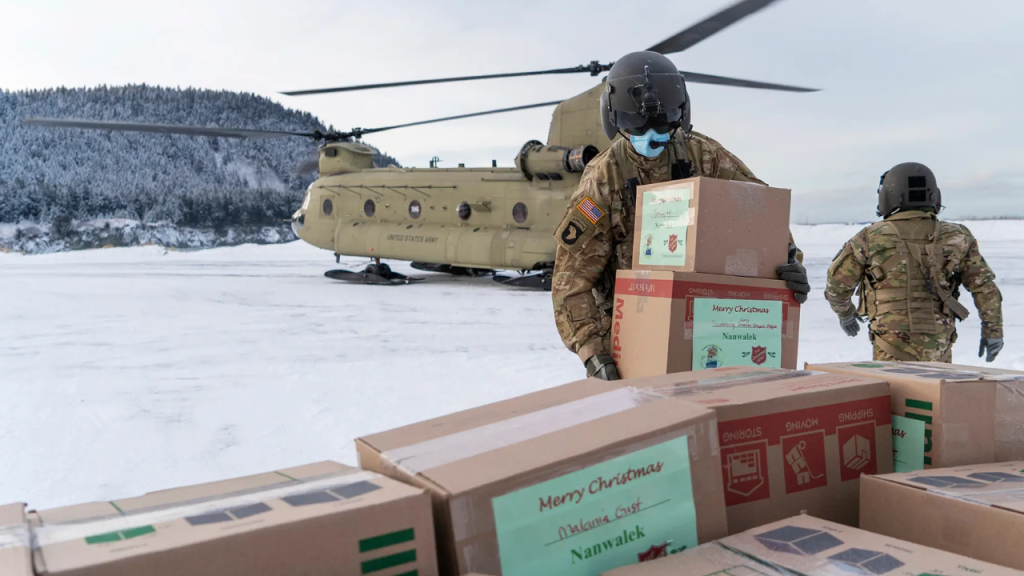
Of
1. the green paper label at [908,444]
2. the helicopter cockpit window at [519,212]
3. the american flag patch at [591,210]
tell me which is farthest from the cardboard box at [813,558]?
the helicopter cockpit window at [519,212]

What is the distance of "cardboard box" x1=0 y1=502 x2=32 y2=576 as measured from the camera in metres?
0.82

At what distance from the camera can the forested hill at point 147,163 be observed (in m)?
25.5

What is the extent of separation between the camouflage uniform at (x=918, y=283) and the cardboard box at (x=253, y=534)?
3.35 metres

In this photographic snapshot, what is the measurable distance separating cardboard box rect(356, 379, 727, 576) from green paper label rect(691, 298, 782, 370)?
84cm

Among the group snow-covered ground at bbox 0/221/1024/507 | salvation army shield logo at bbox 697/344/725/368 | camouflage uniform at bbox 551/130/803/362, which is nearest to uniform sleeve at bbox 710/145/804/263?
camouflage uniform at bbox 551/130/803/362

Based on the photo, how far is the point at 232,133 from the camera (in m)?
11.8

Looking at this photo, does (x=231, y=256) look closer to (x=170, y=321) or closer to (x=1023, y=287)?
(x=170, y=321)

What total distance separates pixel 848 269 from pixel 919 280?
340 mm

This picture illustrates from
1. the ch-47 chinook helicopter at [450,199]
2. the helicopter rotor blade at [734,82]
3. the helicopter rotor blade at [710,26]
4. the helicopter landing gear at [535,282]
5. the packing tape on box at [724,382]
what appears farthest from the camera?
the helicopter landing gear at [535,282]

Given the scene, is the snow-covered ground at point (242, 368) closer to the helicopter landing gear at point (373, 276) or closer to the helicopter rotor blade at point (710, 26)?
the helicopter landing gear at point (373, 276)

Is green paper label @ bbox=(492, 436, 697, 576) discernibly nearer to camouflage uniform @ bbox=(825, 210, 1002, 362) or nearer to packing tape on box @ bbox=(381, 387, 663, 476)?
packing tape on box @ bbox=(381, 387, 663, 476)

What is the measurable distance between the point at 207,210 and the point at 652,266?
28075 mm

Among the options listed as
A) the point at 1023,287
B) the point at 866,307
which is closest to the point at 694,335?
the point at 866,307

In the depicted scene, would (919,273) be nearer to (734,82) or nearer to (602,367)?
(602,367)
